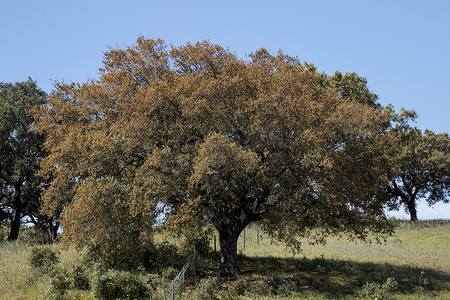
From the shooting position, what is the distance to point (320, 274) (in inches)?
908

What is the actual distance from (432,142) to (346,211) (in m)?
36.5

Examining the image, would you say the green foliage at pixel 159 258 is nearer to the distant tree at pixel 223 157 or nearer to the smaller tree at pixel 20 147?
the distant tree at pixel 223 157

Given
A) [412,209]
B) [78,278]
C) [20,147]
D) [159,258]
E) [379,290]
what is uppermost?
Result: [20,147]

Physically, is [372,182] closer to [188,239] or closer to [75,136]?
[188,239]

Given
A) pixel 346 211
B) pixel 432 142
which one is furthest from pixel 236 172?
pixel 432 142

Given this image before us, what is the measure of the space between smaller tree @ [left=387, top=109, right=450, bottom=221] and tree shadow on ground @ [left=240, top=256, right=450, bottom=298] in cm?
2570

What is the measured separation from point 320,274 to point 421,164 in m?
33.9

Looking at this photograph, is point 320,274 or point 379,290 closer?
point 379,290

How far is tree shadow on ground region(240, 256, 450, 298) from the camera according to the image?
1994cm

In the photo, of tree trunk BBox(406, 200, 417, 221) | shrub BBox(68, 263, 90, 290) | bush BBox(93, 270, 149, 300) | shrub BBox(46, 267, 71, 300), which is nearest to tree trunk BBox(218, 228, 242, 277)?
bush BBox(93, 270, 149, 300)

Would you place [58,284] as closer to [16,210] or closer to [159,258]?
[159,258]

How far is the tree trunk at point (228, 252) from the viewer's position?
2227 cm

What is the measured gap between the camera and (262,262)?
26078 mm

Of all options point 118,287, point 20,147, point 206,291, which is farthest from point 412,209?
point 20,147
